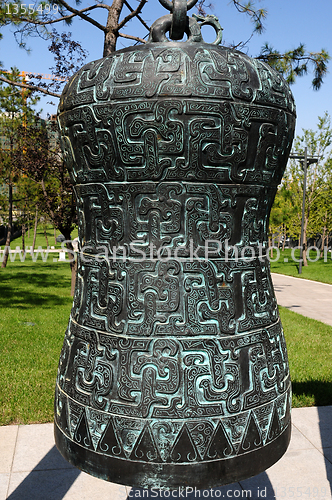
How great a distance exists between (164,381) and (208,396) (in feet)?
0.58

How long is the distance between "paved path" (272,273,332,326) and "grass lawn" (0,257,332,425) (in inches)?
25.3

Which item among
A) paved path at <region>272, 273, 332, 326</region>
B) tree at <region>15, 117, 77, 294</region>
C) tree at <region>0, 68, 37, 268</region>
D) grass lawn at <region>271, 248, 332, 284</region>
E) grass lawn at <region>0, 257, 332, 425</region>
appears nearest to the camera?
grass lawn at <region>0, 257, 332, 425</region>

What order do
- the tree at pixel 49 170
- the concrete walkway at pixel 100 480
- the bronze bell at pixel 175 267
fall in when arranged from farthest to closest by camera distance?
the tree at pixel 49 170
the concrete walkway at pixel 100 480
the bronze bell at pixel 175 267

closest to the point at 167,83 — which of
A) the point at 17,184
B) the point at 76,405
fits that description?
the point at 76,405

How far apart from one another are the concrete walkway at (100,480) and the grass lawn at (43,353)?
60cm

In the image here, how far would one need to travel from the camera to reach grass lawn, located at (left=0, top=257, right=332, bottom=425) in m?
4.72

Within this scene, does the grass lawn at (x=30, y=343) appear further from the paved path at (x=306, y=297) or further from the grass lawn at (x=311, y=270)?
the grass lawn at (x=311, y=270)

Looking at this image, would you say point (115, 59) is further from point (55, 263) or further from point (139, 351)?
point (55, 263)

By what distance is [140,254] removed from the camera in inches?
62.9

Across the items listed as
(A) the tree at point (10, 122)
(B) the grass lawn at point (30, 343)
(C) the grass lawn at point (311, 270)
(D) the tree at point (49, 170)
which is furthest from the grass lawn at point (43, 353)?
(C) the grass lawn at point (311, 270)

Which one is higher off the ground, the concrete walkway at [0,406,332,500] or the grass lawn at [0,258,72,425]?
the grass lawn at [0,258,72,425]

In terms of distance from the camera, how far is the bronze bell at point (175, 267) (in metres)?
1.50

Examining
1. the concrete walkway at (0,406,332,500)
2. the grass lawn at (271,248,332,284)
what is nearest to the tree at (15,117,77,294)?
the concrete walkway at (0,406,332,500)

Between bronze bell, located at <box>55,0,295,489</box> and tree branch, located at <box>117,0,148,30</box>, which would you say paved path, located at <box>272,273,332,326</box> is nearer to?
tree branch, located at <box>117,0,148,30</box>
